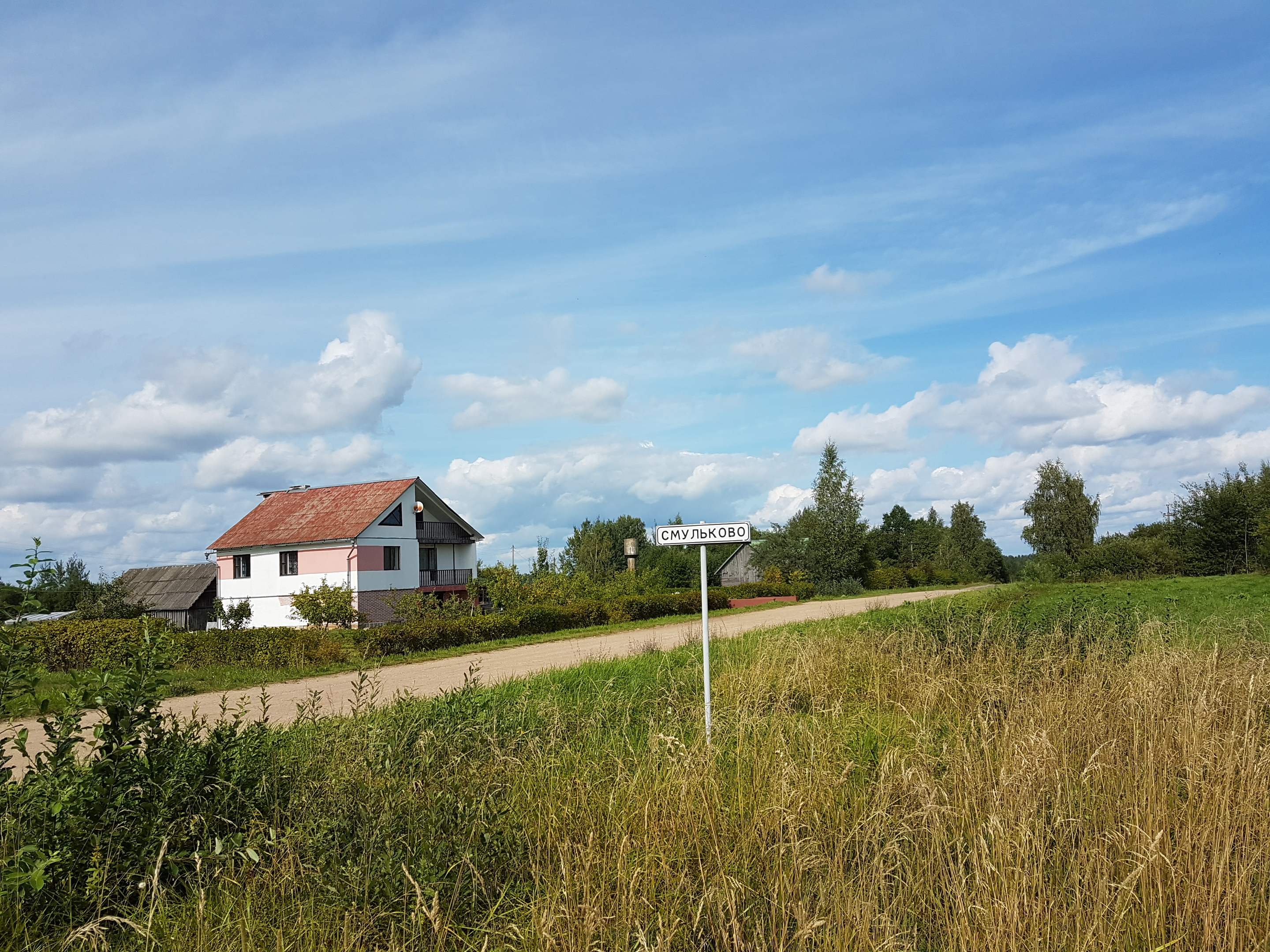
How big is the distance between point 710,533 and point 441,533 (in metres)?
37.6

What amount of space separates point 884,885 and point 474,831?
1819 mm

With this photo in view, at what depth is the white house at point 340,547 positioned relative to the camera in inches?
1460

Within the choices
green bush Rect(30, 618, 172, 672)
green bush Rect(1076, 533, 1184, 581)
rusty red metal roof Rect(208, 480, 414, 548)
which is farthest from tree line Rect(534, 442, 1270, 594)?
green bush Rect(30, 618, 172, 672)

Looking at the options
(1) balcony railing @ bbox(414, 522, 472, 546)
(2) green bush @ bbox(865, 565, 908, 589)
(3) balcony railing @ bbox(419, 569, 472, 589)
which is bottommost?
(2) green bush @ bbox(865, 565, 908, 589)

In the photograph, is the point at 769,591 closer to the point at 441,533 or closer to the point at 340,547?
the point at 441,533

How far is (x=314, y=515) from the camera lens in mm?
39656

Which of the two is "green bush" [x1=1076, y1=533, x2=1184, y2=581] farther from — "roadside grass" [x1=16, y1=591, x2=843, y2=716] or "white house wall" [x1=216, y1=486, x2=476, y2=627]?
"white house wall" [x1=216, y1=486, x2=476, y2=627]

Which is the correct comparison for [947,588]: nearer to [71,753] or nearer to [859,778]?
[859,778]

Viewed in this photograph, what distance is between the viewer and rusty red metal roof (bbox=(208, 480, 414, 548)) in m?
37.8

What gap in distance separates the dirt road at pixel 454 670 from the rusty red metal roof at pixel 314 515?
66.6 ft

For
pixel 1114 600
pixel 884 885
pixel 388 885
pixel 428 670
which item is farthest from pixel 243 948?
pixel 1114 600

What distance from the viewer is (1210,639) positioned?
425 inches

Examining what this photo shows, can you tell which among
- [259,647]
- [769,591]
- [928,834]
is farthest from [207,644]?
[769,591]

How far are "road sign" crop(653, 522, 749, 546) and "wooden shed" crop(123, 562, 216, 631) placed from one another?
4116 cm
